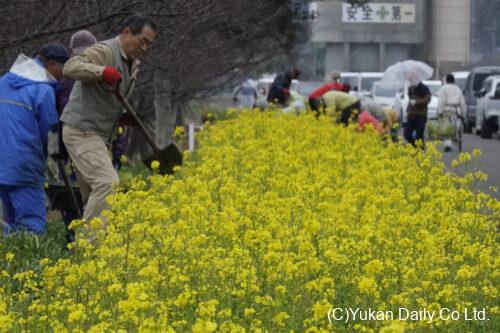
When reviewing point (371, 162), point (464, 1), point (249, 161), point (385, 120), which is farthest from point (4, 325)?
point (464, 1)

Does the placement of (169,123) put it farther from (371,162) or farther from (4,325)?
(4,325)

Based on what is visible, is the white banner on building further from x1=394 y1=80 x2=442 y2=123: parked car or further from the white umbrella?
the white umbrella

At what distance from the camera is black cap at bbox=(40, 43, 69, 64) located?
1062 cm

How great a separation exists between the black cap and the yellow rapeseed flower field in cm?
118

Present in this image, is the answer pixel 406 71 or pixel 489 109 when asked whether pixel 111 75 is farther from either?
pixel 489 109

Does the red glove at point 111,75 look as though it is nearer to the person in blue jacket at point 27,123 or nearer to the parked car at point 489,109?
the person in blue jacket at point 27,123

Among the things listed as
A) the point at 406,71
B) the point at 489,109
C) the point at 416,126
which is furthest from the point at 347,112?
the point at 489,109

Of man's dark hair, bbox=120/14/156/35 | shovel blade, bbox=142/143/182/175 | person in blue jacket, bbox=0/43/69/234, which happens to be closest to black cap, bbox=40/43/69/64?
person in blue jacket, bbox=0/43/69/234

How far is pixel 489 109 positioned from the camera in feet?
125

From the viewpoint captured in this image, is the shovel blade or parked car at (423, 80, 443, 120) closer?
the shovel blade

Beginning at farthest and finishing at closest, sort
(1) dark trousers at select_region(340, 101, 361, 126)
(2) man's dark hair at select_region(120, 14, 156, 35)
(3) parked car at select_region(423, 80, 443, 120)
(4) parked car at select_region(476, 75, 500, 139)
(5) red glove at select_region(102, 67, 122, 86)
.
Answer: (3) parked car at select_region(423, 80, 443, 120), (4) parked car at select_region(476, 75, 500, 139), (1) dark trousers at select_region(340, 101, 361, 126), (2) man's dark hair at select_region(120, 14, 156, 35), (5) red glove at select_region(102, 67, 122, 86)

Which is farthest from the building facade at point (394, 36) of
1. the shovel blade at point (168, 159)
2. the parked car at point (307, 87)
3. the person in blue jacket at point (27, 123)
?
the person in blue jacket at point (27, 123)

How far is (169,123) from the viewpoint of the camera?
75.2 ft

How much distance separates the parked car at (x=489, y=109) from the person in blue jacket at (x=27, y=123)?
89.2 ft
